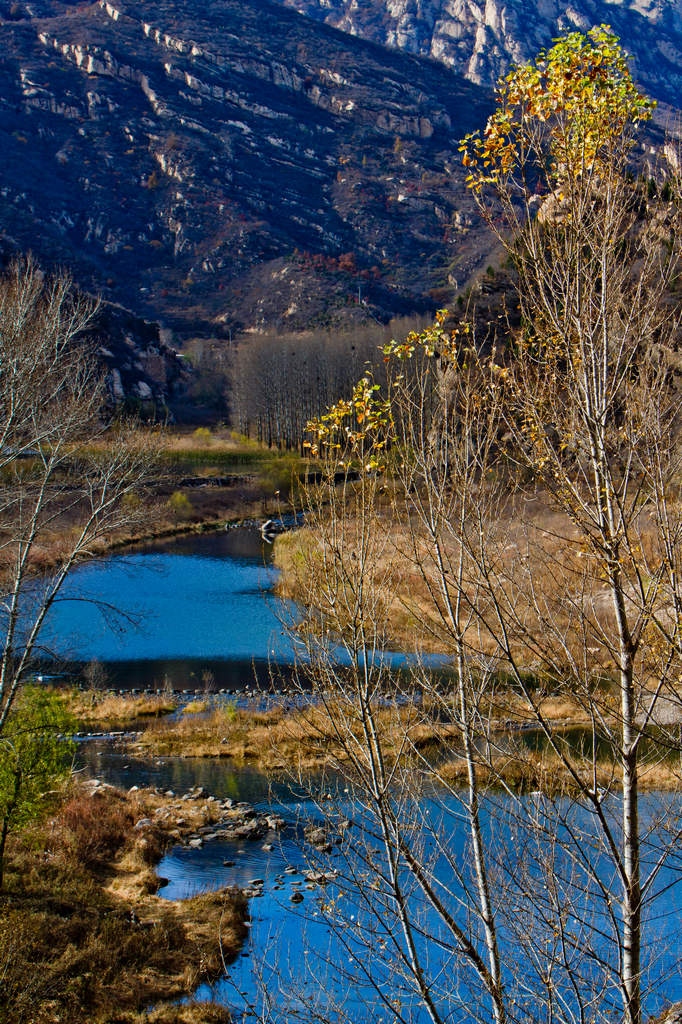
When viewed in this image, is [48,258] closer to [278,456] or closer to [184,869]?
[278,456]

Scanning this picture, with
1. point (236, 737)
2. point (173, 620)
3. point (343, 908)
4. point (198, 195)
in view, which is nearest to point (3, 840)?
point (343, 908)

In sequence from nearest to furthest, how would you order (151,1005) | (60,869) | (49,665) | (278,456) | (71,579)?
(151,1005)
(60,869)
(49,665)
(71,579)
(278,456)

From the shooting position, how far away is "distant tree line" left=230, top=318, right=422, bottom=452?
253ft

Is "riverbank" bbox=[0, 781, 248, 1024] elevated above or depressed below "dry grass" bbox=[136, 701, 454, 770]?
above

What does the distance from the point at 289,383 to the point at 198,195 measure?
97313 mm

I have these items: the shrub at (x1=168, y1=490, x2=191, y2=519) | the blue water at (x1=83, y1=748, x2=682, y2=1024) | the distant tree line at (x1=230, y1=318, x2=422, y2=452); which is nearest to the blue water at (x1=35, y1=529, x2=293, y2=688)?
the blue water at (x1=83, y1=748, x2=682, y2=1024)

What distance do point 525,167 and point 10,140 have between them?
171m

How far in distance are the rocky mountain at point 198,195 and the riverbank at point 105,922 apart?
340 ft

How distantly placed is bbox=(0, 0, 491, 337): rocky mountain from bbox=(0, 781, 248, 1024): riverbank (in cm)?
10350

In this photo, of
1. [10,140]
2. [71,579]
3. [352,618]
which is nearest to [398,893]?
[352,618]

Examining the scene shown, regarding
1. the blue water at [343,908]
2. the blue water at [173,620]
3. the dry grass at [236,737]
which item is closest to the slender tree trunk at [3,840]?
the blue water at [343,908]

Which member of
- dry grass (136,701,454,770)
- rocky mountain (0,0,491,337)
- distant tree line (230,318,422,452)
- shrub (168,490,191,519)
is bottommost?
shrub (168,490,191,519)

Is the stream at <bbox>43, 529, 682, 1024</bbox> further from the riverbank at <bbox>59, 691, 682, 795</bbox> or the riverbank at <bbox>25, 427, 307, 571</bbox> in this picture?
the riverbank at <bbox>25, 427, 307, 571</bbox>

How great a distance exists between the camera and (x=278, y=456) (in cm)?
7025
